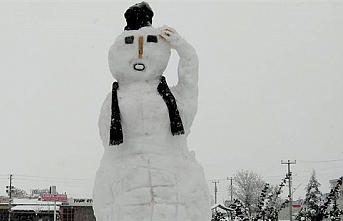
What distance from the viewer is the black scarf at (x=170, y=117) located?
638 centimetres

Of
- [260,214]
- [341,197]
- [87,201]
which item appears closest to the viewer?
[260,214]

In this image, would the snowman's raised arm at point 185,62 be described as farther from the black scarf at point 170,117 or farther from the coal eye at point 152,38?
the black scarf at point 170,117

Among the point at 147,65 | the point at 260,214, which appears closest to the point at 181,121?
the point at 147,65

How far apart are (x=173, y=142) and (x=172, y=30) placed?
3.99 ft

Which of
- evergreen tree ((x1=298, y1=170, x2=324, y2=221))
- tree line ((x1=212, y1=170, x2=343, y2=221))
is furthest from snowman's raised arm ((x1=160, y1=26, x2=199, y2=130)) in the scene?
evergreen tree ((x1=298, y1=170, x2=324, y2=221))

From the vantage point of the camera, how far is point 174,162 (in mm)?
6477

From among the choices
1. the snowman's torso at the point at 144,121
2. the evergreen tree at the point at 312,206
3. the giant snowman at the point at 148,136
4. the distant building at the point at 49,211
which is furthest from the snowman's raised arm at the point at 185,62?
the distant building at the point at 49,211

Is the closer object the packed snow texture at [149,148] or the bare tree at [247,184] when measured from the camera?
the packed snow texture at [149,148]

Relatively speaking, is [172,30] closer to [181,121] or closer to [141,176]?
[181,121]

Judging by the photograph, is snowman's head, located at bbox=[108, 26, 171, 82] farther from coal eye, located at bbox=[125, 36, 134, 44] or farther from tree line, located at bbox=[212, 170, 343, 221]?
tree line, located at bbox=[212, 170, 343, 221]

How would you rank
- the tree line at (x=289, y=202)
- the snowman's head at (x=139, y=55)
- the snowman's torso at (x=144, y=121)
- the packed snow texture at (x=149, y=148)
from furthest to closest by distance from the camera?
the tree line at (x=289, y=202), the snowman's head at (x=139, y=55), the snowman's torso at (x=144, y=121), the packed snow texture at (x=149, y=148)

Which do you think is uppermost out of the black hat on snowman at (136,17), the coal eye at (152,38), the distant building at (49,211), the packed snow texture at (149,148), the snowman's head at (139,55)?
the black hat on snowman at (136,17)

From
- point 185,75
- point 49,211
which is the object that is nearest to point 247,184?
point 49,211

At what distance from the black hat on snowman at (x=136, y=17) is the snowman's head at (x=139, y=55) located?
0.15m
